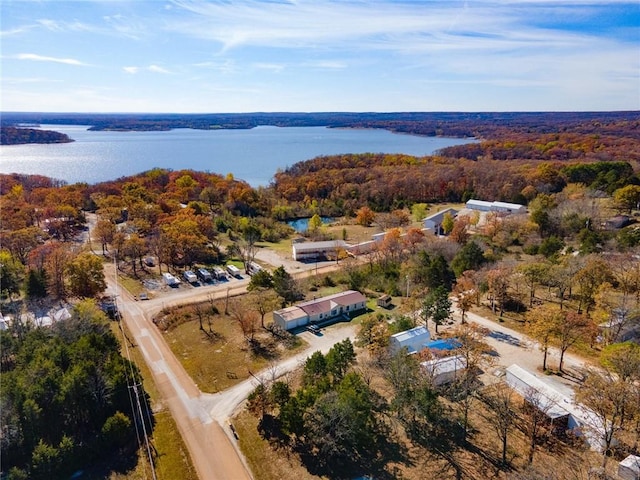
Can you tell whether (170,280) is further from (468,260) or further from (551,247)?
(551,247)

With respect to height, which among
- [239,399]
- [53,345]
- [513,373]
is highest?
[53,345]

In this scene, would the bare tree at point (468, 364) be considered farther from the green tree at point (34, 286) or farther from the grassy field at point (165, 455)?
the green tree at point (34, 286)

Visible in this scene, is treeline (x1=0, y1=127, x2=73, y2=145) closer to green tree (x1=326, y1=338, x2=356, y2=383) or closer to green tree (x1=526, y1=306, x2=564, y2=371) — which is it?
green tree (x1=326, y1=338, x2=356, y2=383)

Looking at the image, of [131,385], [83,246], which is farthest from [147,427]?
[83,246]

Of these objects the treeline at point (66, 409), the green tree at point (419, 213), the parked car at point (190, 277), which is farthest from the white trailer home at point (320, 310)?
the green tree at point (419, 213)

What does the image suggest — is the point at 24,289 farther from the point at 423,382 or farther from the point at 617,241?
the point at 617,241

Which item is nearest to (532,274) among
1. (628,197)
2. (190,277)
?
(628,197)

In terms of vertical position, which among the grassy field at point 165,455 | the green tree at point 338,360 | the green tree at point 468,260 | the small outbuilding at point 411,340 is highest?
the green tree at point 468,260

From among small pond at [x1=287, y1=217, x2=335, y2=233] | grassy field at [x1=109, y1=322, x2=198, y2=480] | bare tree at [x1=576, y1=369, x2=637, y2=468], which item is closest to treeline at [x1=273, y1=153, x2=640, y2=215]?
small pond at [x1=287, y1=217, x2=335, y2=233]
